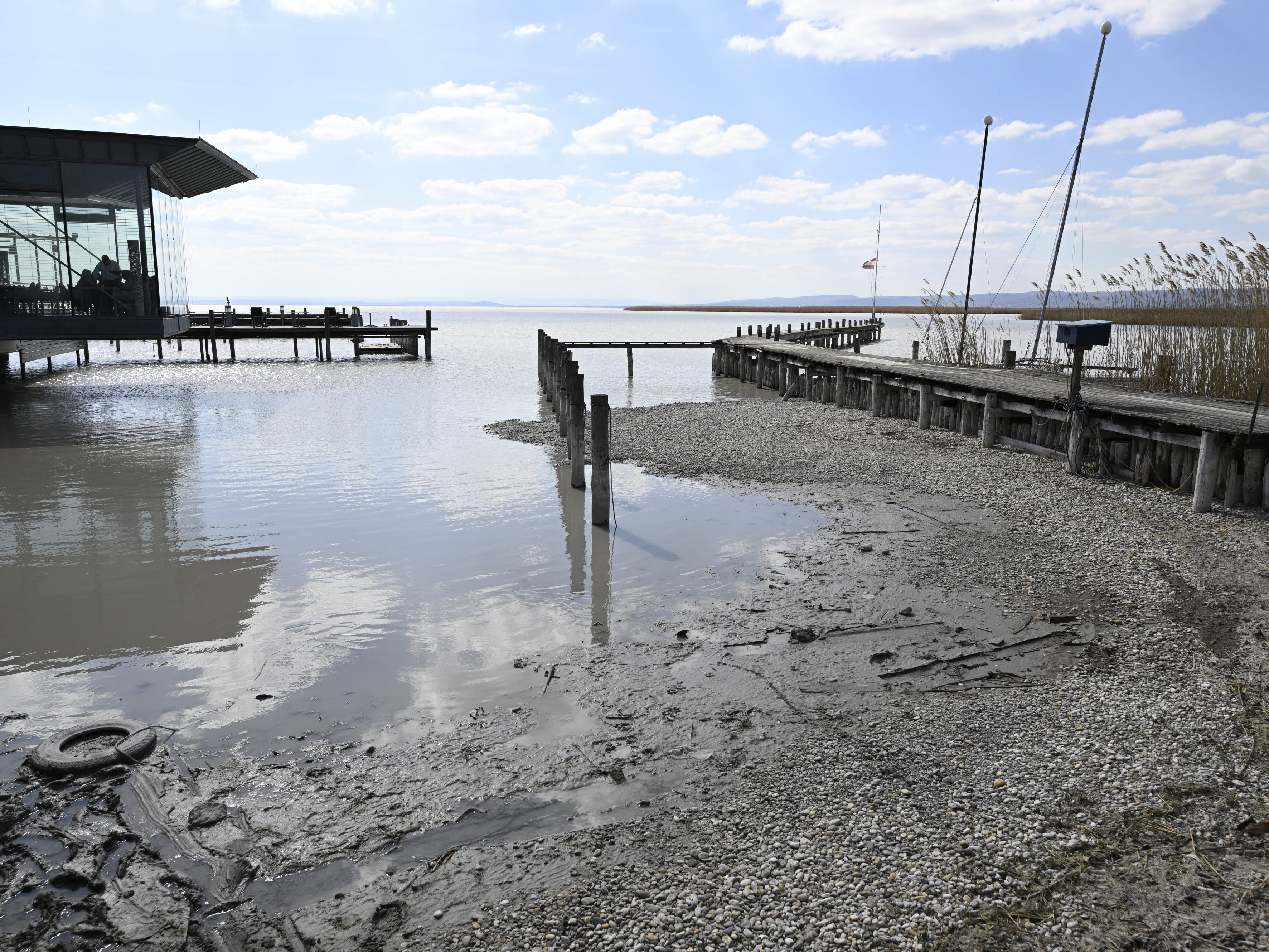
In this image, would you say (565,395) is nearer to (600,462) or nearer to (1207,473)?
(600,462)

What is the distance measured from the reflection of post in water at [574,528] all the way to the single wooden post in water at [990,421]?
23.0 ft

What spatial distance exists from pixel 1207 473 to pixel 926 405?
22.4 ft

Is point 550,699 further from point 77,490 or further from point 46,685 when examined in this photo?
point 77,490

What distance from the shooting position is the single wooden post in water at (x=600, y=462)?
1011cm

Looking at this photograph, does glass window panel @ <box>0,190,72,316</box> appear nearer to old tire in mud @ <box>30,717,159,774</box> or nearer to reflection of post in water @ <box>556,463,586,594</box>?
reflection of post in water @ <box>556,463,586,594</box>

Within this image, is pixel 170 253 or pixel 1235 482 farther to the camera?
pixel 170 253

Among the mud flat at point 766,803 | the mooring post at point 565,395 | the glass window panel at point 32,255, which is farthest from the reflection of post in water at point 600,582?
the glass window panel at point 32,255

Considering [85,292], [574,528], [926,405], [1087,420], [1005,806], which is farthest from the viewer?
[85,292]

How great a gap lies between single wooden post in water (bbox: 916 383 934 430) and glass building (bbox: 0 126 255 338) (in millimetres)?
17395

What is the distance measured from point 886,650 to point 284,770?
4.20 metres

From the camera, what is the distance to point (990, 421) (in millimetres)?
14086

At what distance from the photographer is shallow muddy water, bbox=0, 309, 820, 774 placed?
A: 5996 mm

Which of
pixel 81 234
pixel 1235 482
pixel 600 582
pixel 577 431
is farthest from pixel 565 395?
pixel 81 234

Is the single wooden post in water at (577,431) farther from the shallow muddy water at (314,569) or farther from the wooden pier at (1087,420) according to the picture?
the wooden pier at (1087,420)
